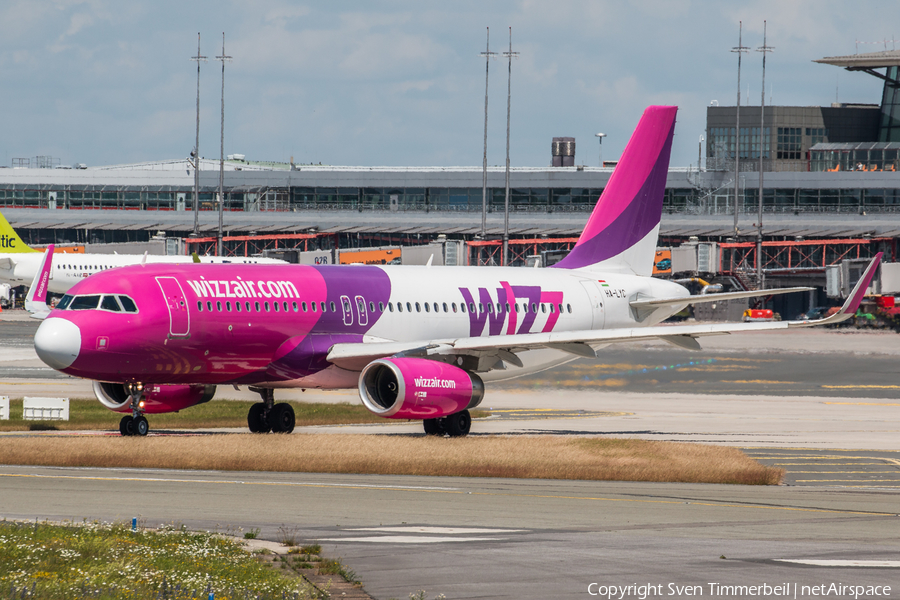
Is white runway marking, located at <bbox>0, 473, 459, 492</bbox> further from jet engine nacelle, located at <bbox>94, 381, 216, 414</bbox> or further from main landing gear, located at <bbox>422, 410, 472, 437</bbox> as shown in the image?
main landing gear, located at <bbox>422, 410, 472, 437</bbox>

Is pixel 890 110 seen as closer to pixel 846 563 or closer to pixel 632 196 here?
pixel 632 196

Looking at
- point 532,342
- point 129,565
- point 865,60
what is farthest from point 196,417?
point 865,60

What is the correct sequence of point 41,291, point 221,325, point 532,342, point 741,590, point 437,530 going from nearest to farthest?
point 741,590 → point 437,530 → point 221,325 → point 532,342 → point 41,291

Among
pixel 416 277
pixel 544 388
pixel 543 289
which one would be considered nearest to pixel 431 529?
pixel 416 277

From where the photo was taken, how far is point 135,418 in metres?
30.7

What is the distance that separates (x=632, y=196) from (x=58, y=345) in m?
22.6

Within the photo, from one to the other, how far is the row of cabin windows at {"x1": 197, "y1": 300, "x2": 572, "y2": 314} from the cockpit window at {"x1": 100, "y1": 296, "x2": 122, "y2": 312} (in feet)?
6.84

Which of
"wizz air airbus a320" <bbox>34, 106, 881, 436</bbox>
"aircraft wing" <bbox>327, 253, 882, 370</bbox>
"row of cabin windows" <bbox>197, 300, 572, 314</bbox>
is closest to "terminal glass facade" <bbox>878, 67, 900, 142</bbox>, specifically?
"wizz air airbus a320" <bbox>34, 106, 881, 436</bbox>

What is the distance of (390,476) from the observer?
995 inches

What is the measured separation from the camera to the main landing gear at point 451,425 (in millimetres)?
33344

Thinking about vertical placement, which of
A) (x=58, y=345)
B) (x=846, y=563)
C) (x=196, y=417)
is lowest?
(x=196, y=417)

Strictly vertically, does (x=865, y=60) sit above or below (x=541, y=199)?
above

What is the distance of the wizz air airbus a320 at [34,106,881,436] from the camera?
29641 mm

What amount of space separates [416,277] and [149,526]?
20.4 metres
